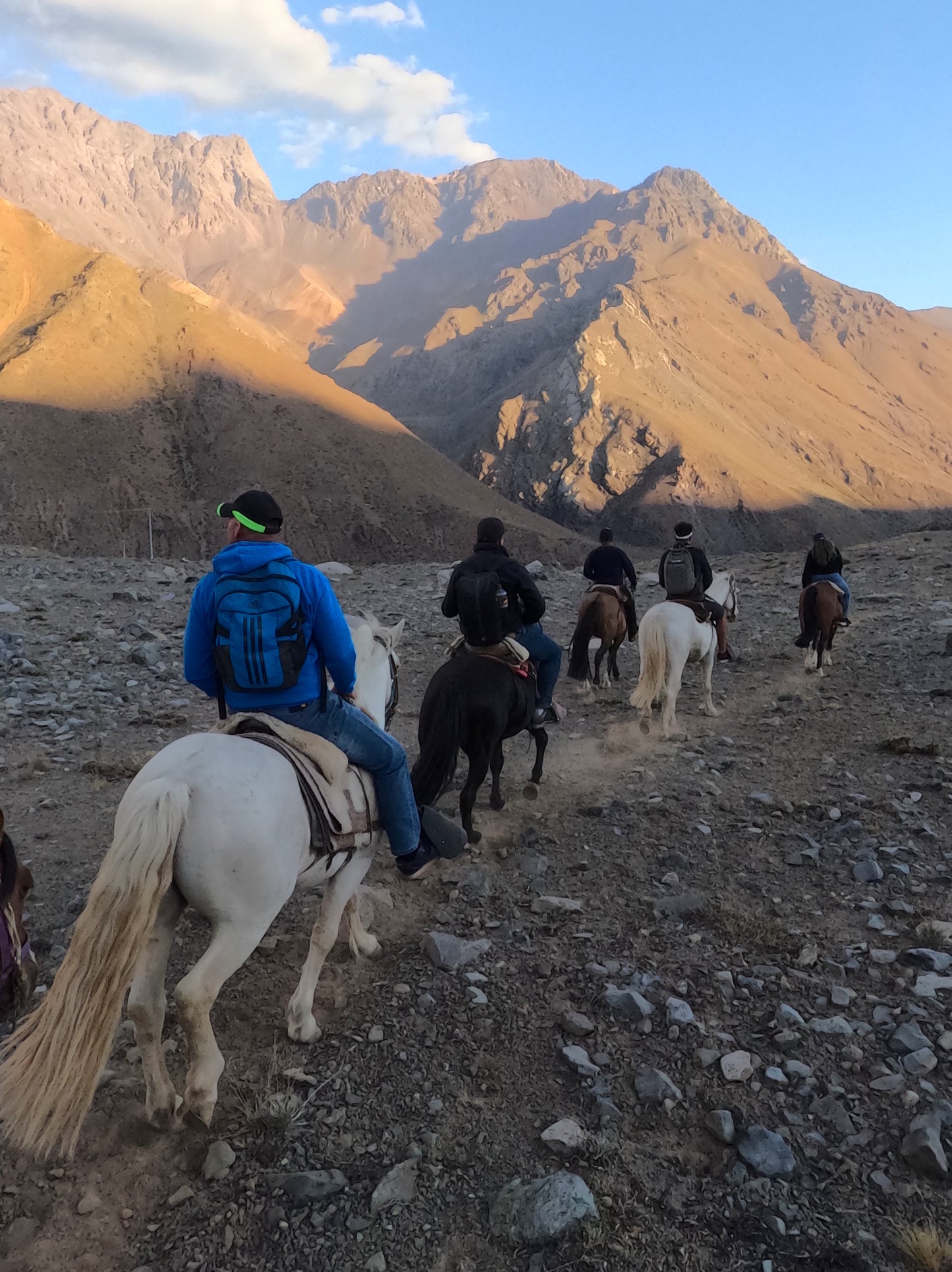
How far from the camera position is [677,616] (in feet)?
29.2

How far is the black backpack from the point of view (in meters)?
5.95

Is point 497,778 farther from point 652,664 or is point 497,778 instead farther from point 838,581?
point 838,581

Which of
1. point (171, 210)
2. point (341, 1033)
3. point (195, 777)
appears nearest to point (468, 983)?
point (341, 1033)

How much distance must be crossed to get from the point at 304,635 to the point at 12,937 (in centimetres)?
195

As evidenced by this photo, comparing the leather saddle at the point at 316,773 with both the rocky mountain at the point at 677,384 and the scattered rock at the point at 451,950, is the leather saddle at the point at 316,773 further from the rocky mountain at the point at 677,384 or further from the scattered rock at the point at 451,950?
the rocky mountain at the point at 677,384

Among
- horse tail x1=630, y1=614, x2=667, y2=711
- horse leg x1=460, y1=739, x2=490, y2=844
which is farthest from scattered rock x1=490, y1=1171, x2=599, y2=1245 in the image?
horse tail x1=630, y1=614, x2=667, y2=711

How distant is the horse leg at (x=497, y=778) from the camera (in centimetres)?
629

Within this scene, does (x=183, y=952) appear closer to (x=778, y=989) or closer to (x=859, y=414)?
(x=778, y=989)

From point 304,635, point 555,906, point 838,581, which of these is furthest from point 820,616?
point 304,635

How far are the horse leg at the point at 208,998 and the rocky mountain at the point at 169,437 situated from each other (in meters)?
42.5

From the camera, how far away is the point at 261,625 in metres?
3.24

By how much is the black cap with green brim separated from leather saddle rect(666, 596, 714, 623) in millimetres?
6842

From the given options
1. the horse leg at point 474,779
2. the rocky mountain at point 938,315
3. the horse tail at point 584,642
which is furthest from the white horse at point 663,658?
the rocky mountain at point 938,315

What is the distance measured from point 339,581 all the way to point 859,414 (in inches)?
3261
